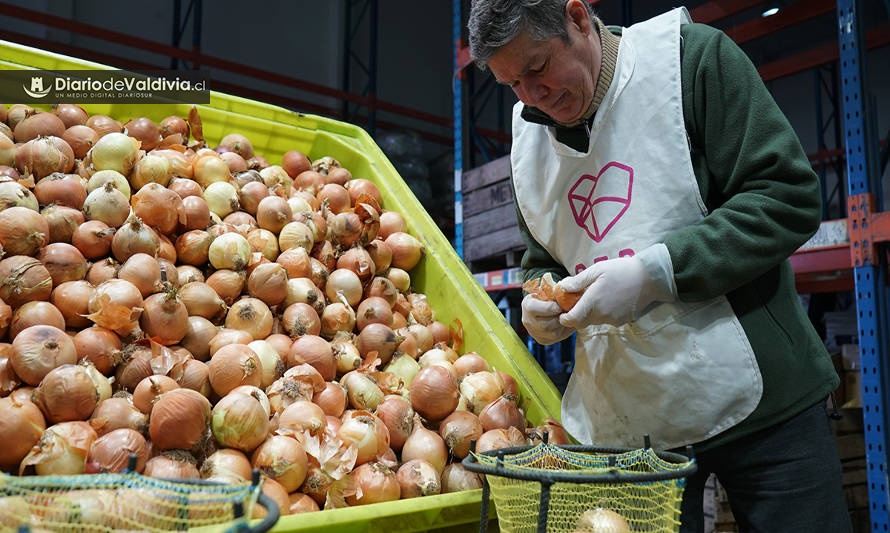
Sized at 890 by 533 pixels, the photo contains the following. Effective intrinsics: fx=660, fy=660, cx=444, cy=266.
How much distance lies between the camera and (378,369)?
1.89 meters

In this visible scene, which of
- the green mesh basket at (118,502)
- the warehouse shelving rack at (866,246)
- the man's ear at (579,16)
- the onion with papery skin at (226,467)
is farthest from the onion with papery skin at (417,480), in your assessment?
the warehouse shelving rack at (866,246)

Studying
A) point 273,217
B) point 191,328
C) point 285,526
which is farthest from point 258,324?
point 285,526

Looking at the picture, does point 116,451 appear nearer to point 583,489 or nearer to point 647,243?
point 583,489

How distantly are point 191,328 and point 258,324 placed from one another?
0.18 meters

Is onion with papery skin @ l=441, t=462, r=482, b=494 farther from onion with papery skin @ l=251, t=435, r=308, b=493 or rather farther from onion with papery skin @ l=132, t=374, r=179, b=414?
onion with papery skin @ l=132, t=374, r=179, b=414

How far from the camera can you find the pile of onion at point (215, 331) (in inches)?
50.4

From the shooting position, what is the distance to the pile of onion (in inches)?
50.4

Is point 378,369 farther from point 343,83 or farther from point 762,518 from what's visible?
point 343,83

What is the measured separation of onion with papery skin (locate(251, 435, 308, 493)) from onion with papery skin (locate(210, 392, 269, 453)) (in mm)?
29

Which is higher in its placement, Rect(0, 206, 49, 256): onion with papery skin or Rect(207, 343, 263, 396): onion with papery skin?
Rect(0, 206, 49, 256): onion with papery skin

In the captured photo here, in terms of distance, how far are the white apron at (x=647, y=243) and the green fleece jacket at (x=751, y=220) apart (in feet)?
0.11

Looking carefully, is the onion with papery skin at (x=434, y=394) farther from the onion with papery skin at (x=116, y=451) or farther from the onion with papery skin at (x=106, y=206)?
the onion with papery skin at (x=106, y=206)

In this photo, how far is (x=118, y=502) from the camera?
34.7 inches

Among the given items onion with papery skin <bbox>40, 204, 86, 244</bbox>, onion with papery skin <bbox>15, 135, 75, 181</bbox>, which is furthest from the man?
onion with papery skin <bbox>15, 135, 75, 181</bbox>
